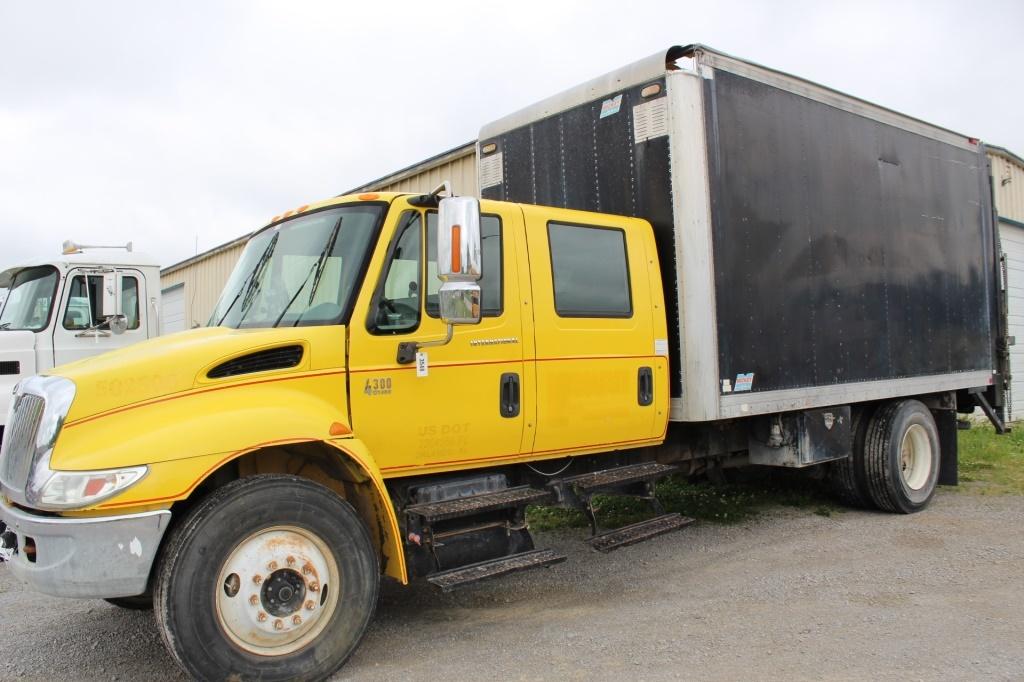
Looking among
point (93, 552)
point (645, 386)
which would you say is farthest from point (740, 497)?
point (93, 552)

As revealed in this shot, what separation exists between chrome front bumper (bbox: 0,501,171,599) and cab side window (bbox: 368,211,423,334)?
146 centimetres

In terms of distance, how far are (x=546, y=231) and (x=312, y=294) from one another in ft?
5.18

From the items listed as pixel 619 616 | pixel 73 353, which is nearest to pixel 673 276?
pixel 619 616

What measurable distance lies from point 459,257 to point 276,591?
5.93 feet

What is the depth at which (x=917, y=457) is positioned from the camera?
7797mm

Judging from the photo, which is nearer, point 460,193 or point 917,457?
point 917,457

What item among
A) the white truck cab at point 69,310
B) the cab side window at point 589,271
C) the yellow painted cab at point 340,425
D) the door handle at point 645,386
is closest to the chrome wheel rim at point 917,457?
the yellow painted cab at point 340,425

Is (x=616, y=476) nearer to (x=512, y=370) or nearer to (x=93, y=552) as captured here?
(x=512, y=370)

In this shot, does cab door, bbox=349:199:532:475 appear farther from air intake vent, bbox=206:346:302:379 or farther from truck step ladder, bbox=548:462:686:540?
truck step ladder, bbox=548:462:686:540

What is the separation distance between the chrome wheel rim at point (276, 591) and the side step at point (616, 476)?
1.76 meters

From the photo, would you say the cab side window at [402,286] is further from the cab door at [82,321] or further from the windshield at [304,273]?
the cab door at [82,321]

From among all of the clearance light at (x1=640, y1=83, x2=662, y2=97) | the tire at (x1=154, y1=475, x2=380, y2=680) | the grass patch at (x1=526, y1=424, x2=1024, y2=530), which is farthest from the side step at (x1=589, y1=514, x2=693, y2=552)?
the clearance light at (x1=640, y1=83, x2=662, y2=97)

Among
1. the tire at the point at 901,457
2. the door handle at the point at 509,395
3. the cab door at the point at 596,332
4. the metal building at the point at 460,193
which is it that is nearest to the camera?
the door handle at the point at 509,395

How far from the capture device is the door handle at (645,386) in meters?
5.32
